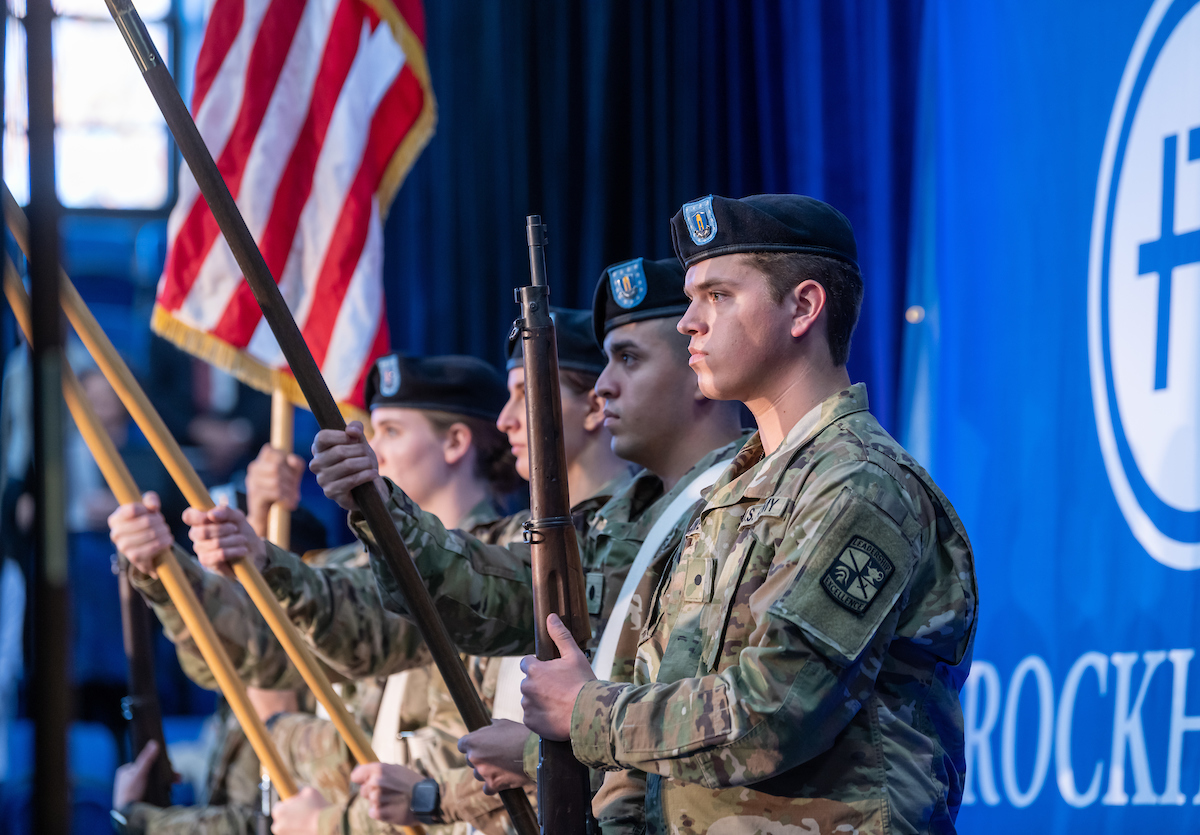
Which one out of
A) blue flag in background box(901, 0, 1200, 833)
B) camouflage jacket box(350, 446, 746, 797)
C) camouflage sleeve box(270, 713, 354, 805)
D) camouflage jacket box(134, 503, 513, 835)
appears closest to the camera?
camouflage jacket box(350, 446, 746, 797)

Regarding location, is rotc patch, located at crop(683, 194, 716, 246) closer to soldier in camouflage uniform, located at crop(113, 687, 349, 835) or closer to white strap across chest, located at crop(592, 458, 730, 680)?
white strap across chest, located at crop(592, 458, 730, 680)

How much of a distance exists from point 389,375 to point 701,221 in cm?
180

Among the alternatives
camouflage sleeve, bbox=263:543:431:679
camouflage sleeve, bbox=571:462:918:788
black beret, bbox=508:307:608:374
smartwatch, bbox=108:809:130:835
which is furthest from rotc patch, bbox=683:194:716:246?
smartwatch, bbox=108:809:130:835

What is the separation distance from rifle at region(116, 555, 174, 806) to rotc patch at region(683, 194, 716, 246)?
2.27 metres

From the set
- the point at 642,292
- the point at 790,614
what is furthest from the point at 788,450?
the point at 642,292

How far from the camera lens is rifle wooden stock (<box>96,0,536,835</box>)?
159 centimetres

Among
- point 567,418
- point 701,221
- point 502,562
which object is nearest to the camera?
point 701,221

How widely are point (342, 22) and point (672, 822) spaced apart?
2952 mm

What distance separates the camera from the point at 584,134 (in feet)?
14.9

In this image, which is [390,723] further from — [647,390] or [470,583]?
[647,390]

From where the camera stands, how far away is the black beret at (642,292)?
2352 millimetres

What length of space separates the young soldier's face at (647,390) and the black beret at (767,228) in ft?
2.08

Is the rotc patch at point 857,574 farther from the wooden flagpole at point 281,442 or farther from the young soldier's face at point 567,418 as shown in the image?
the wooden flagpole at point 281,442

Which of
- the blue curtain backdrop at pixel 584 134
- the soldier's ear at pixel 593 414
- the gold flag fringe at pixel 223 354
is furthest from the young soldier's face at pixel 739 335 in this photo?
the blue curtain backdrop at pixel 584 134
